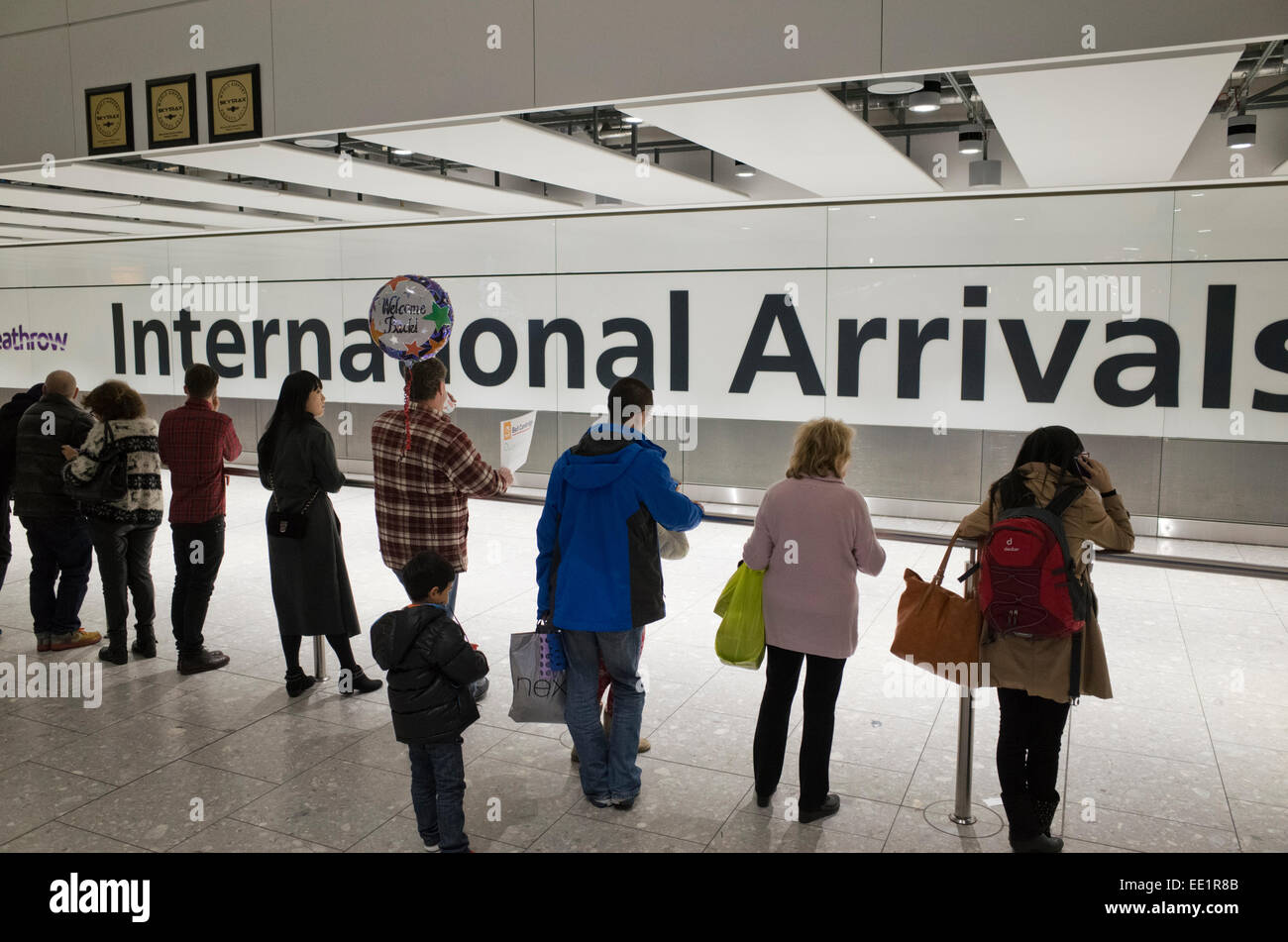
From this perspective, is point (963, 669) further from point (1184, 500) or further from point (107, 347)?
point (107, 347)

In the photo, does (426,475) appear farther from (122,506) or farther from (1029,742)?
(1029,742)

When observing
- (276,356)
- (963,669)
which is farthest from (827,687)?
(276,356)

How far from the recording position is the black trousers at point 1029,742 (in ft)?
10.7

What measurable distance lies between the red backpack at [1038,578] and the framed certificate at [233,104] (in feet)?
14.8

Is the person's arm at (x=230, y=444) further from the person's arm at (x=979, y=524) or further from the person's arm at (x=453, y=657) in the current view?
the person's arm at (x=979, y=524)

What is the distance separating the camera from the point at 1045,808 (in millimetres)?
3342

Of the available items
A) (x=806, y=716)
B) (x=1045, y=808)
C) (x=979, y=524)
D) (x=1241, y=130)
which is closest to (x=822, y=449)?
(x=979, y=524)

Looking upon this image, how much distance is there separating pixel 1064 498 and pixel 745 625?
1.19 metres

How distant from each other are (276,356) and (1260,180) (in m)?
11.1

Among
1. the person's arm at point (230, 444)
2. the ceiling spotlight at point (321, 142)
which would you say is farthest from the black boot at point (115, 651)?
the ceiling spotlight at point (321, 142)

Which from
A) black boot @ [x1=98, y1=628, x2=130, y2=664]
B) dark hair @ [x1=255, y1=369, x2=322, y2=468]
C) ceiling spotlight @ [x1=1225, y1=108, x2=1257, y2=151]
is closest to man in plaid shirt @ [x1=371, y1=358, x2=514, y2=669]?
dark hair @ [x1=255, y1=369, x2=322, y2=468]
